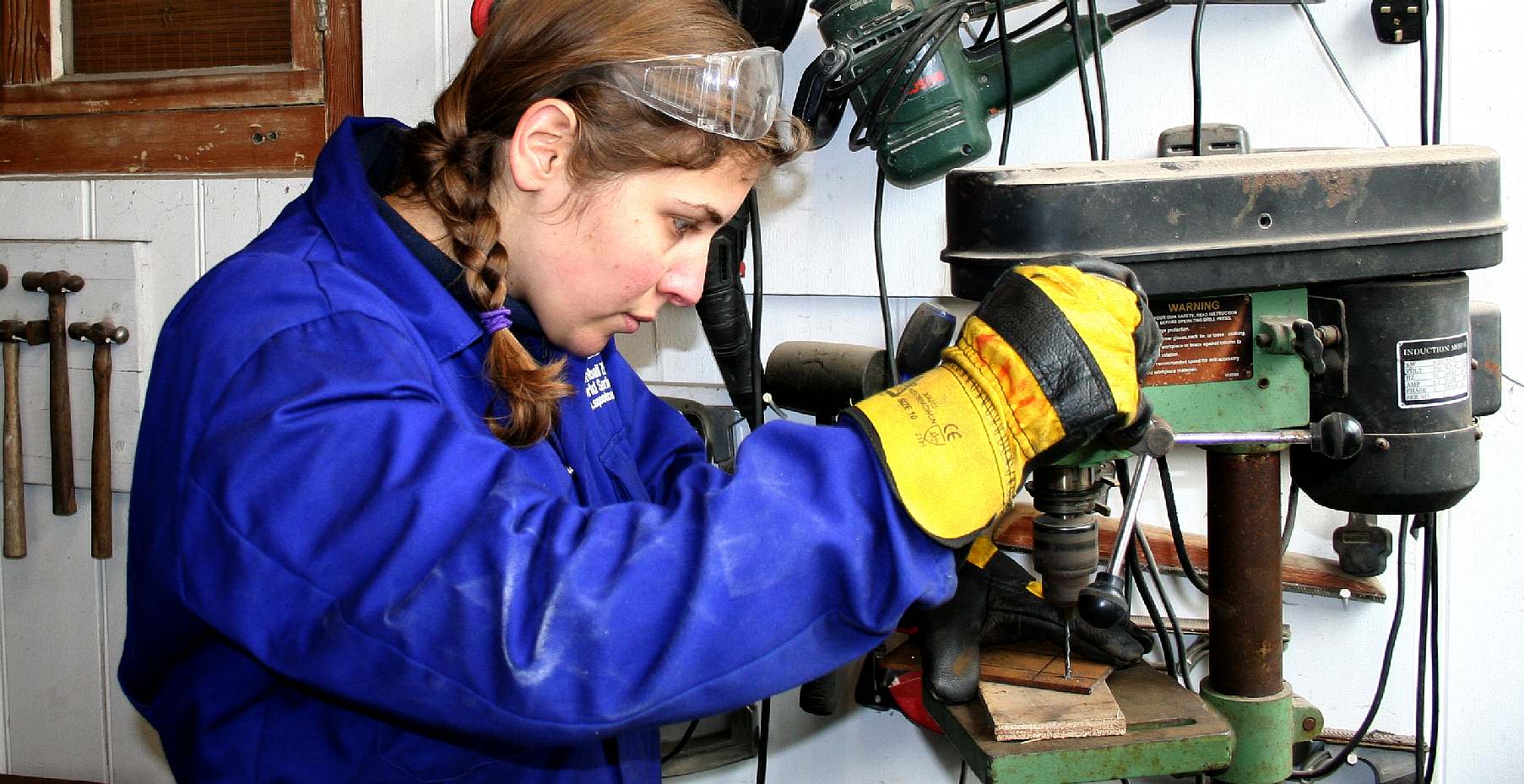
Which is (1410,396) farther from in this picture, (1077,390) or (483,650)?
(483,650)

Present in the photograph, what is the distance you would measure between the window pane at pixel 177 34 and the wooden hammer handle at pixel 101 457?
53 centimetres

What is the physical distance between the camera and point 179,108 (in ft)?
6.89

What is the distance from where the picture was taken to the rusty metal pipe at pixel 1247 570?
115 cm

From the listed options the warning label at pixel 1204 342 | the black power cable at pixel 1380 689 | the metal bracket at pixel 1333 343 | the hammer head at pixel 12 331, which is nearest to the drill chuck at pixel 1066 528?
the warning label at pixel 1204 342

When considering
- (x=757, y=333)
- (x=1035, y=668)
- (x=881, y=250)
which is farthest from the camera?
(x=881, y=250)

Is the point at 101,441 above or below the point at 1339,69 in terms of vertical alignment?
below

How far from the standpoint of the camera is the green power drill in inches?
58.0

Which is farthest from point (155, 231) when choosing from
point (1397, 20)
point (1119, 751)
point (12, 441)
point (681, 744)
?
point (1397, 20)

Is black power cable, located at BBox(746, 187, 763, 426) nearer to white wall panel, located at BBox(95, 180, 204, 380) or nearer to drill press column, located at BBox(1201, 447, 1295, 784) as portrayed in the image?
drill press column, located at BBox(1201, 447, 1295, 784)

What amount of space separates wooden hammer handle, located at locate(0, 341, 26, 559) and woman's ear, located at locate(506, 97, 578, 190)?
173cm

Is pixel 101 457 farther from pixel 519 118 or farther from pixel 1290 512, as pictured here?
pixel 1290 512

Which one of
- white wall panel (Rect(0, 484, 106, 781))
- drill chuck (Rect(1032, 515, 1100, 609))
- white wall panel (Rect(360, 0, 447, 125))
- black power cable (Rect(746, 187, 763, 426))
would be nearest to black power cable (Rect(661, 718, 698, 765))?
black power cable (Rect(746, 187, 763, 426))

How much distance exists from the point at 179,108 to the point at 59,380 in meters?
0.54

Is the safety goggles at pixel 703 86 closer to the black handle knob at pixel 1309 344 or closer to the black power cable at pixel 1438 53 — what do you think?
the black handle knob at pixel 1309 344
